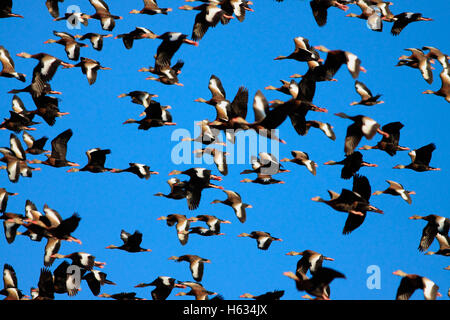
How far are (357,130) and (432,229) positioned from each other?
15.0 feet

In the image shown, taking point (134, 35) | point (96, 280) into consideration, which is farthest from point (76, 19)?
point (96, 280)

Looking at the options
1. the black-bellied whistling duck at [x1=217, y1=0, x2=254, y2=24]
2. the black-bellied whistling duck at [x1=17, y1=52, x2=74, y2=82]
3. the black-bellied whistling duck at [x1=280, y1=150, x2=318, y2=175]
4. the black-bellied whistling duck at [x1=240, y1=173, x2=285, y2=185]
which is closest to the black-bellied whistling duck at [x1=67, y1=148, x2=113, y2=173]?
the black-bellied whistling duck at [x1=17, y1=52, x2=74, y2=82]

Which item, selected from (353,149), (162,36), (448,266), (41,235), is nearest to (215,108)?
(162,36)

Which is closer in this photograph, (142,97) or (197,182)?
(197,182)

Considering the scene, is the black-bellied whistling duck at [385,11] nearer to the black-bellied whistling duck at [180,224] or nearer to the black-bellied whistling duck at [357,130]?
the black-bellied whistling duck at [357,130]

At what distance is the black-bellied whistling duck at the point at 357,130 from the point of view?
93.2 feet

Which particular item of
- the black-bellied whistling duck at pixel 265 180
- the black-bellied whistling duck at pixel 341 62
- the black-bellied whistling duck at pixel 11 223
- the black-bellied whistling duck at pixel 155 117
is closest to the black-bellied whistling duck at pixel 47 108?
the black-bellied whistling duck at pixel 155 117

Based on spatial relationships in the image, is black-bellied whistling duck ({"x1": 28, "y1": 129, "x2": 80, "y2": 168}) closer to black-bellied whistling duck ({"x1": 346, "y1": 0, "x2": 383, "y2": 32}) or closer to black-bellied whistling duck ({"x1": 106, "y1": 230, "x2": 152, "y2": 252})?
black-bellied whistling duck ({"x1": 106, "y1": 230, "x2": 152, "y2": 252})

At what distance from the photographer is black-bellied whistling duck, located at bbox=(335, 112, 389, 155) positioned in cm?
2841

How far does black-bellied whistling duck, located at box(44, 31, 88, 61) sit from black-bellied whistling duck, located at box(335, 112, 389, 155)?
10.7 m

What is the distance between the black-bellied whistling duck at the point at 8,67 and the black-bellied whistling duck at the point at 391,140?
13.4 m

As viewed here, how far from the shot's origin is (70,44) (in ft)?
115

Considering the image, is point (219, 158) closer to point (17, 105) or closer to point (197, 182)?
point (197, 182)

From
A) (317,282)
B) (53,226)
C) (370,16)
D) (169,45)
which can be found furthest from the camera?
(370,16)
